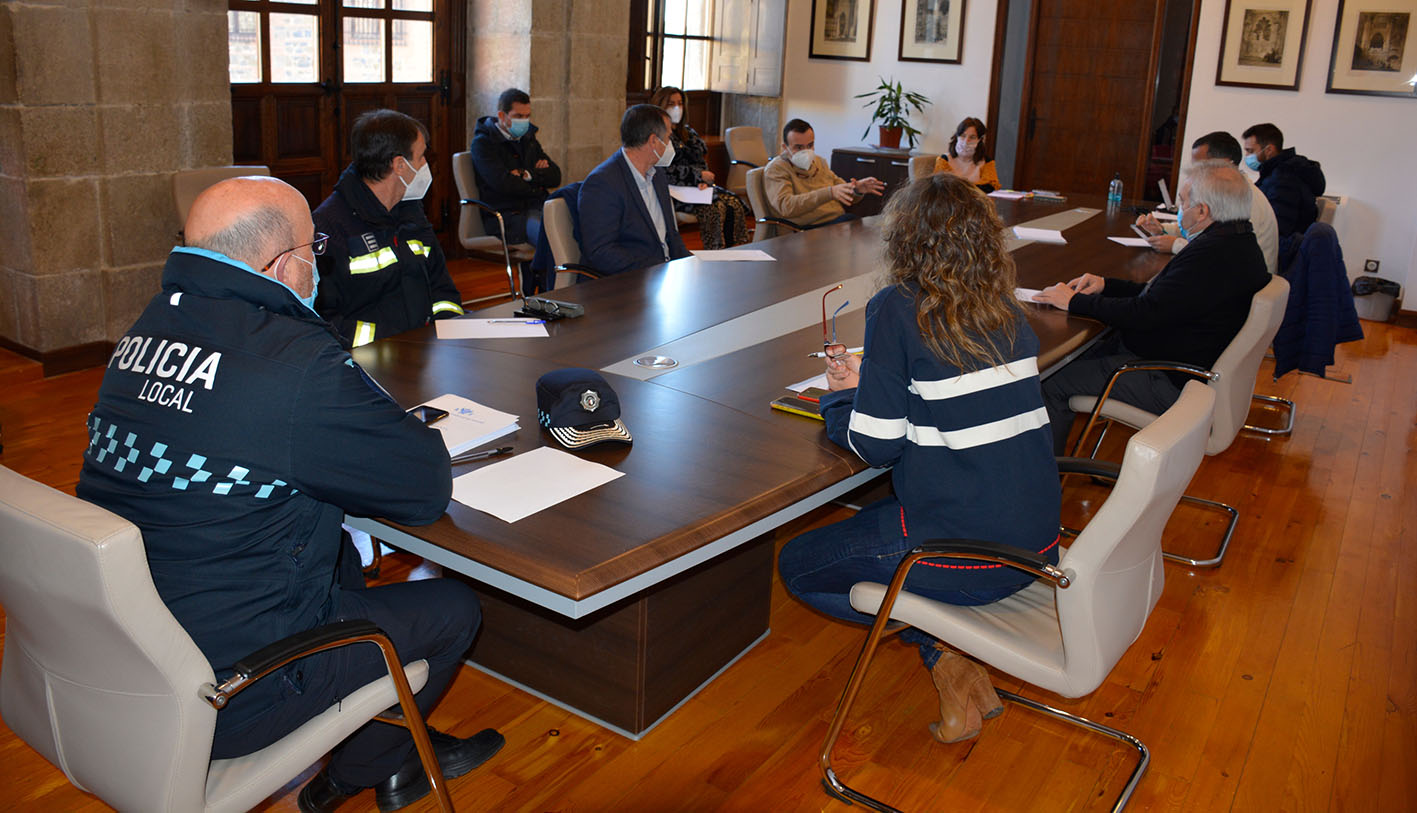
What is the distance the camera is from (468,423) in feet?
7.82

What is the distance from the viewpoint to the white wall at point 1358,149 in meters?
7.26

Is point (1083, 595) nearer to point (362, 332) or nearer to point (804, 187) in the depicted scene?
point (362, 332)

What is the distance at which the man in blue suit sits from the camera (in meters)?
4.39

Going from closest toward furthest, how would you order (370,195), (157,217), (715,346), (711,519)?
1. (711,519)
2. (715,346)
3. (370,195)
4. (157,217)

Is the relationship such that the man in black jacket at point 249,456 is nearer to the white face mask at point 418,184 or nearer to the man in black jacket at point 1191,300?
the white face mask at point 418,184

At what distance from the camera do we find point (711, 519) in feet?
6.63

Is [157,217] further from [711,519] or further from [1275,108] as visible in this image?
[1275,108]

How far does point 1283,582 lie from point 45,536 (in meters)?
3.41

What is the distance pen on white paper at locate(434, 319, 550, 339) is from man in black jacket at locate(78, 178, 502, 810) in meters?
1.14

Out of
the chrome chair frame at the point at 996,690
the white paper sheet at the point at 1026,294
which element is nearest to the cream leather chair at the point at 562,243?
the white paper sheet at the point at 1026,294

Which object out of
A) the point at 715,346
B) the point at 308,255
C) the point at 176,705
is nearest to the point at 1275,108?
the point at 715,346

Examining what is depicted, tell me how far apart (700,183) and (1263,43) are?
4009 mm

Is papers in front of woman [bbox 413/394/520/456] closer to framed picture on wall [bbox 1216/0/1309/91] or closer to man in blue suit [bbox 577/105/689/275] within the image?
man in blue suit [bbox 577/105/689/275]

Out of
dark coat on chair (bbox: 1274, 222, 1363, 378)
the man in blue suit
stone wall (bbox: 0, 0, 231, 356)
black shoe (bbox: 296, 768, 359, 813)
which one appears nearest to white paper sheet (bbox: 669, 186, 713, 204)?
the man in blue suit
